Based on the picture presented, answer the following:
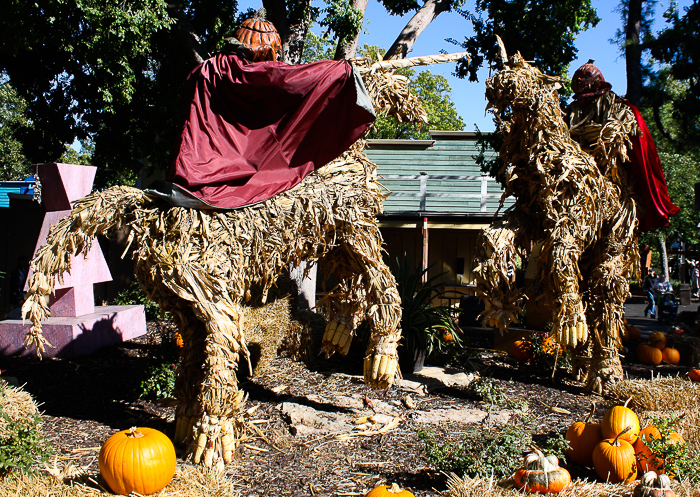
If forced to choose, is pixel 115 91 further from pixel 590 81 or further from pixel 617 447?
pixel 617 447

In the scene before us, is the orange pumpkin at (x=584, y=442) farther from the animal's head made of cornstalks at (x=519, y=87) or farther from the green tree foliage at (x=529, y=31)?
the green tree foliage at (x=529, y=31)

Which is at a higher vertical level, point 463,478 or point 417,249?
point 417,249

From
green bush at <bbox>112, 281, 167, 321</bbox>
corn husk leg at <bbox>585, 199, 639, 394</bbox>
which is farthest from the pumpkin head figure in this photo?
green bush at <bbox>112, 281, 167, 321</bbox>

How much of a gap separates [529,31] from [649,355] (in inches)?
184

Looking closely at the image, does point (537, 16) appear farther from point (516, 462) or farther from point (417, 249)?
point (417, 249)

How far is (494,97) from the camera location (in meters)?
5.20

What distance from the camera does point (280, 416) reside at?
500cm

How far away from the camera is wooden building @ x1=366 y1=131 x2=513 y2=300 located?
15500 millimetres

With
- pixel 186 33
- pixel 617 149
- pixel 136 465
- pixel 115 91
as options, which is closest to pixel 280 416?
pixel 136 465

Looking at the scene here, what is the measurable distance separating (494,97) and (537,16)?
353 cm

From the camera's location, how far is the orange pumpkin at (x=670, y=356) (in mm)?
7465

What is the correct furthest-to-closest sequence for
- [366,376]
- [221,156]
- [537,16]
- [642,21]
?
1. [642,21]
2. [537,16]
3. [366,376]
4. [221,156]

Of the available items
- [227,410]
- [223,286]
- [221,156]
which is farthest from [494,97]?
[227,410]

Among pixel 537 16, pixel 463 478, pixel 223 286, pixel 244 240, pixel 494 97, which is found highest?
pixel 537 16
